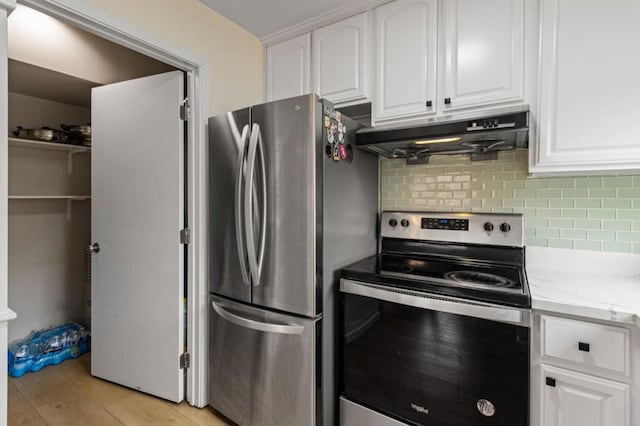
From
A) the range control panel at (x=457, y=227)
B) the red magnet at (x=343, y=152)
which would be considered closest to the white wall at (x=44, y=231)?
the red magnet at (x=343, y=152)

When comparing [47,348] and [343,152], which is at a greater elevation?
[343,152]

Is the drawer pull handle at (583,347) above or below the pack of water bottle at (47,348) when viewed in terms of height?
above

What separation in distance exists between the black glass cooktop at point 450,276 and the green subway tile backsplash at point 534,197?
0.30m

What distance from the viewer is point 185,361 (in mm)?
1968

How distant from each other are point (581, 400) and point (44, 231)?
3.75m

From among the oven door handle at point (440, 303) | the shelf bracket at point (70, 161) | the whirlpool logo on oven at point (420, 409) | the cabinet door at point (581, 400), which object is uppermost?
the shelf bracket at point (70, 161)

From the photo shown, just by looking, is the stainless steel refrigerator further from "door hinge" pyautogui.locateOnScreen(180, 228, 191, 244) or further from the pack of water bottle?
the pack of water bottle

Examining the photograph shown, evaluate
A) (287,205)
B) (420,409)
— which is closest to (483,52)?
(287,205)

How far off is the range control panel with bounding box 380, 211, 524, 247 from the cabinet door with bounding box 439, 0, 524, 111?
0.62 meters

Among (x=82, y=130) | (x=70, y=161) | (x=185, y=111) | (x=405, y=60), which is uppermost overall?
(x=405, y=60)

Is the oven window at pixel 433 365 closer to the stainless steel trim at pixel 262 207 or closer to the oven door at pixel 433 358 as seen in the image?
the oven door at pixel 433 358

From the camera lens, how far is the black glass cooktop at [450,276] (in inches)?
49.5

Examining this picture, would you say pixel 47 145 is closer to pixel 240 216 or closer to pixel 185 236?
pixel 185 236

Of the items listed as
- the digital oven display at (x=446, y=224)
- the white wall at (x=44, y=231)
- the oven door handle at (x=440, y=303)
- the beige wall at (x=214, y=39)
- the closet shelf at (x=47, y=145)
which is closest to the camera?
the oven door handle at (x=440, y=303)
